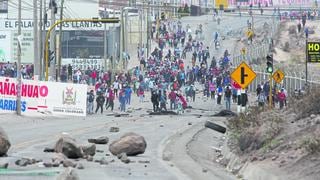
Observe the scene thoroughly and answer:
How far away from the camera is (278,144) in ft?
59.4

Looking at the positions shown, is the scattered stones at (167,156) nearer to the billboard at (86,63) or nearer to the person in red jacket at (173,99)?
the person in red jacket at (173,99)

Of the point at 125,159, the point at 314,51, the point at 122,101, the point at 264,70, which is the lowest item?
the point at 122,101

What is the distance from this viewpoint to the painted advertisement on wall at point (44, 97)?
4588 cm

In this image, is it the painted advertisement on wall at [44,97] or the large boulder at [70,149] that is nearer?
the large boulder at [70,149]

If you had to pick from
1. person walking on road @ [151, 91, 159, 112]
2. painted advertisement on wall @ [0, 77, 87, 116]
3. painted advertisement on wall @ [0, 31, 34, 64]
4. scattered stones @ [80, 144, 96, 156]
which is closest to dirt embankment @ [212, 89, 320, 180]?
scattered stones @ [80, 144, 96, 156]

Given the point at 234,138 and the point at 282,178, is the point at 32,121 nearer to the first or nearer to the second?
the point at 234,138

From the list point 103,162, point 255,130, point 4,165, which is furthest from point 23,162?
point 255,130

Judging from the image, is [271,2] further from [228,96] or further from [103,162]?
[103,162]

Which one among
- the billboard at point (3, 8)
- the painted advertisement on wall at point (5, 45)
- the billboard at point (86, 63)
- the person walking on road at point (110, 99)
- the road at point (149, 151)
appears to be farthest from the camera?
the billboard at point (3, 8)

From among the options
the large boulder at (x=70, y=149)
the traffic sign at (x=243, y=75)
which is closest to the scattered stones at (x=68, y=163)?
the large boulder at (x=70, y=149)

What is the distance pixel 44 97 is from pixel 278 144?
1187 inches

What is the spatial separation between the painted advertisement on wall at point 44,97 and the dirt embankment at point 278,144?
927 inches

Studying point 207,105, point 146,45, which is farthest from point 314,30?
point 207,105

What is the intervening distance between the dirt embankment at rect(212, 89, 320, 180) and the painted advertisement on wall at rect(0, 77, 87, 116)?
2355 centimetres
